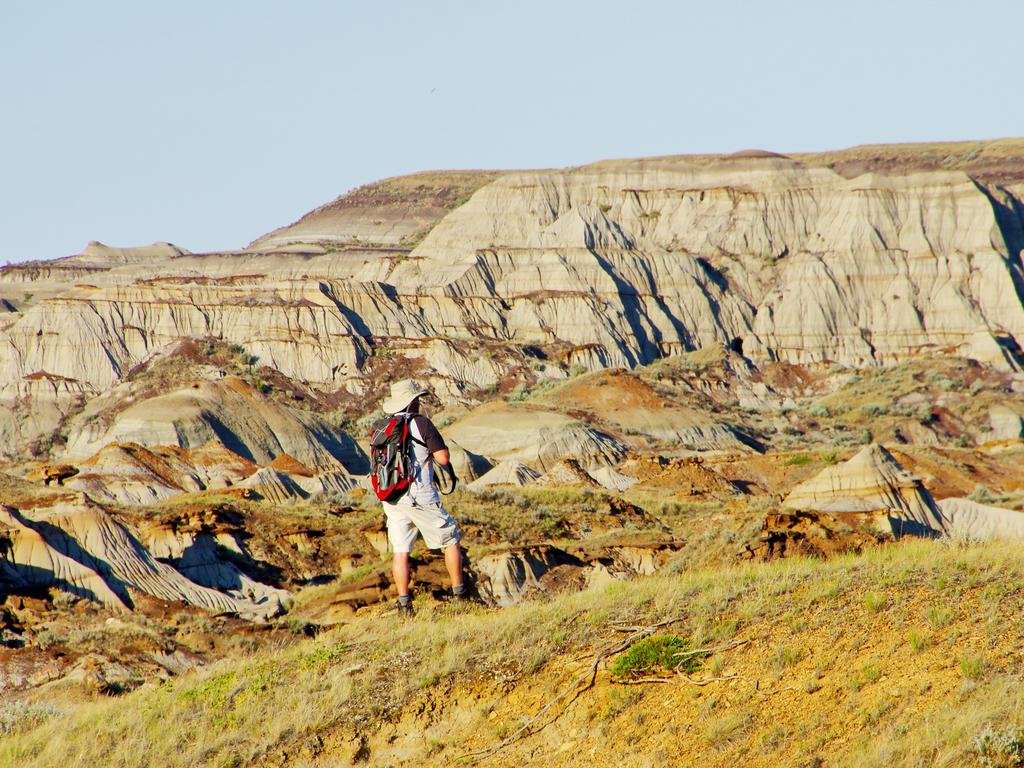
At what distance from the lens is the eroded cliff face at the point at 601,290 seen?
362ft

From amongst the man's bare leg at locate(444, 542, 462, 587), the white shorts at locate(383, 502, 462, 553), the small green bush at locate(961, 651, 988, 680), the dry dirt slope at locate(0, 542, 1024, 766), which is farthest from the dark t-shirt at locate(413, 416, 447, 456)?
the small green bush at locate(961, 651, 988, 680)

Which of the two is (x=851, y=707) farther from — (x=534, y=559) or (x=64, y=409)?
(x=64, y=409)

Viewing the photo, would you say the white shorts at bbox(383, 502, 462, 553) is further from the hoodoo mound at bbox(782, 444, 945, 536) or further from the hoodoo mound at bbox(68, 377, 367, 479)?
the hoodoo mound at bbox(68, 377, 367, 479)

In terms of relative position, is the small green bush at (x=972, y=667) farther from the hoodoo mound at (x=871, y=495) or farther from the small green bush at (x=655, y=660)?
the hoodoo mound at (x=871, y=495)

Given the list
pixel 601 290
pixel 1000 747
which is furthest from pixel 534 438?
pixel 1000 747

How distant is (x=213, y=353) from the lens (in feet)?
354

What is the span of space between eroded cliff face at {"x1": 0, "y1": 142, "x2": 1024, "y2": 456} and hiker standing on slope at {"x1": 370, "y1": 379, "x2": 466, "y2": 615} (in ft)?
296

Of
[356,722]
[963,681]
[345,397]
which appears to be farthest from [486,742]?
[345,397]

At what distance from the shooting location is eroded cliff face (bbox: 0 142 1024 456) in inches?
4338

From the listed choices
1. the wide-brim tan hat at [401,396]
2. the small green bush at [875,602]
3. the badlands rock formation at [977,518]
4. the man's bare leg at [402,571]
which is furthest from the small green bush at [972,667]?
the badlands rock formation at [977,518]

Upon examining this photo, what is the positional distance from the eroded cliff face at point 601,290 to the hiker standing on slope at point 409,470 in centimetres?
9033

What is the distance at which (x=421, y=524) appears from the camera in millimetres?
14656

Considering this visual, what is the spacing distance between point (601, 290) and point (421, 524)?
10989 centimetres

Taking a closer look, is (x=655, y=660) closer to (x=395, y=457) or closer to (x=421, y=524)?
(x=421, y=524)
